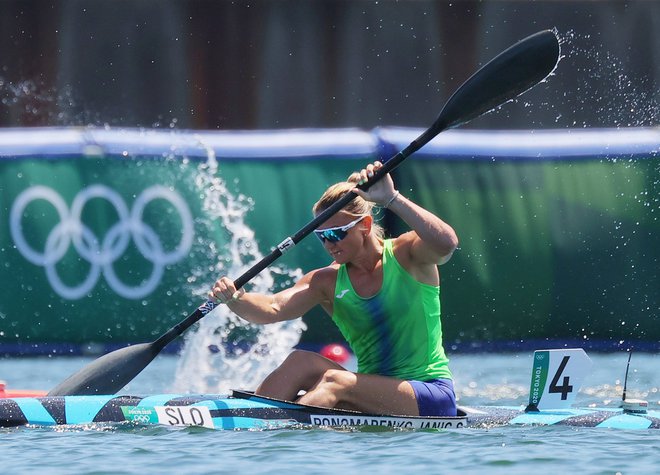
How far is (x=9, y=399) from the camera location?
660 centimetres

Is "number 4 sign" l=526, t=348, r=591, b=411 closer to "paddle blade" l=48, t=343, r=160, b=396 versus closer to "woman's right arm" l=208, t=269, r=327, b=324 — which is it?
"woman's right arm" l=208, t=269, r=327, b=324

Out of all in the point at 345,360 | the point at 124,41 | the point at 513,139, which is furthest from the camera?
the point at 124,41

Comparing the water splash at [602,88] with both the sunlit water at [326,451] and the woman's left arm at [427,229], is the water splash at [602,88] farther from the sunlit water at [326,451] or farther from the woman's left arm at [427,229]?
the woman's left arm at [427,229]

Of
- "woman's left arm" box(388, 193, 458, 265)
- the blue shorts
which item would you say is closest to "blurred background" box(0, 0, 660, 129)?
the blue shorts

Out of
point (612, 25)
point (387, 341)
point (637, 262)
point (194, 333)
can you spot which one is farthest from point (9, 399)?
point (612, 25)

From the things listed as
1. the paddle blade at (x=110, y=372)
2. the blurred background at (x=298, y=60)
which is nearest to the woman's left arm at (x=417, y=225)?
the paddle blade at (x=110, y=372)

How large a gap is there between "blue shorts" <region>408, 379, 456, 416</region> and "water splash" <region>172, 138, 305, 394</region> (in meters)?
3.56

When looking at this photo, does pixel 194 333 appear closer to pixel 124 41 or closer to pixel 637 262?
pixel 637 262

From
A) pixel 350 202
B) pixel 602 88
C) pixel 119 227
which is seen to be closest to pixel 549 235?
pixel 119 227

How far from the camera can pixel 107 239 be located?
10.5 meters

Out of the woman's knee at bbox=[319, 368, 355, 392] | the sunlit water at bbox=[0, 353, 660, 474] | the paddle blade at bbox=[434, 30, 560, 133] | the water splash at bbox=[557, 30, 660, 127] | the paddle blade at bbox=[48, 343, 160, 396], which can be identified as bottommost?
the sunlit water at bbox=[0, 353, 660, 474]

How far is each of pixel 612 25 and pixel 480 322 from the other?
4857mm

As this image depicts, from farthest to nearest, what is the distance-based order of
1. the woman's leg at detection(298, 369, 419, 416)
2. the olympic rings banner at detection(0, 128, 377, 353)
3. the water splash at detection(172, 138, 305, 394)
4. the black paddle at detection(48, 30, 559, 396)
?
1. the olympic rings banner at detection(0, 128, 377, 353)
2. the water splash at detection(172, 138, 305, 394)
3. the black paddle at detection(48, 30, 559, 396)
4. the woman's leg at detection(298, 369, 419, 416)

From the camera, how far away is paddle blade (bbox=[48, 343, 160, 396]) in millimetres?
7090
